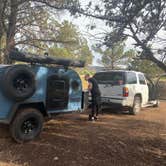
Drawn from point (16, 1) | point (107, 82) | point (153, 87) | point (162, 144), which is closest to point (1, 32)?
point (16, 1)

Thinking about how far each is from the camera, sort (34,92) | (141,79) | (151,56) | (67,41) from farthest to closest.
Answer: (67,41) → (141,79) → (34,92) → (151,56)

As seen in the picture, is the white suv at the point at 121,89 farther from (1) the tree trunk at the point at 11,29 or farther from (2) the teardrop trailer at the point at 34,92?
(1) the tree trunk at the point at 11,29

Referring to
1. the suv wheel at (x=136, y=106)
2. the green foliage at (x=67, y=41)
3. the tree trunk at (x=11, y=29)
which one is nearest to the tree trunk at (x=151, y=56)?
the suv wheel at (x=136, y=106)

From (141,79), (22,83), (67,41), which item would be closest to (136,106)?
(141,79)

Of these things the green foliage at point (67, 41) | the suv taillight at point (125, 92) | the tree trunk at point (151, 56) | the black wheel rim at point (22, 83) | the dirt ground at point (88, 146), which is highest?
the green foliage at point (67, 41)

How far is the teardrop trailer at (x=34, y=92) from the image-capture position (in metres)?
6.63

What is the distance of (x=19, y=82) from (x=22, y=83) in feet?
0.25

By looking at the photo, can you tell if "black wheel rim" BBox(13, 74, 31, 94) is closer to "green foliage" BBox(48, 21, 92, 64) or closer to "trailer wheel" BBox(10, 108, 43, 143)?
"trailer wheel" BBox(10, 108, 43, 143)

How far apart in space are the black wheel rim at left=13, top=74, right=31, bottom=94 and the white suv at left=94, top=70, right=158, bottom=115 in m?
5.53

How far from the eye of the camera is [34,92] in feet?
23.1

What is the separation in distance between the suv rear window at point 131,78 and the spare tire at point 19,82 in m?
5.84

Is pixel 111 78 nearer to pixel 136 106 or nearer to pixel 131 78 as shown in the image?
pixel 131 78

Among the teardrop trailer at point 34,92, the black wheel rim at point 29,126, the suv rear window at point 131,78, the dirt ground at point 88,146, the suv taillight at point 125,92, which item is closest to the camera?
the dirt ground at point 88,146

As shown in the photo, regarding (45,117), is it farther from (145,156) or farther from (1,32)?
(1,32)
